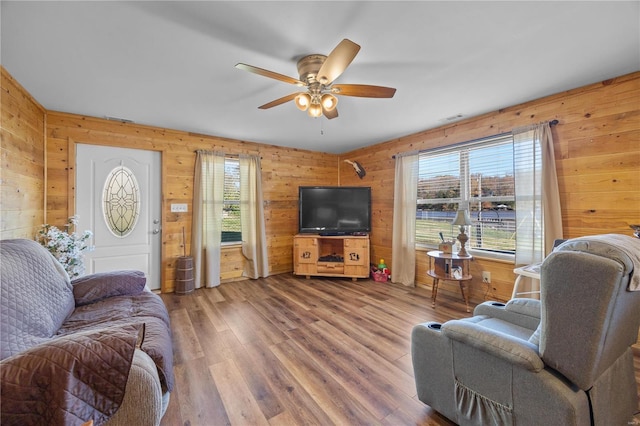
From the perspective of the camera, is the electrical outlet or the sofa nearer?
the sofa

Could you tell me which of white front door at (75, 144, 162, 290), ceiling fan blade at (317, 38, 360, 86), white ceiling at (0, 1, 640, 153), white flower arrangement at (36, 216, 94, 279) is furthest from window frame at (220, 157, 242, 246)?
ceiling fan blade at (317, 38, 360, 86)

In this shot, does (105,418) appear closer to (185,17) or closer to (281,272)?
(185,17)

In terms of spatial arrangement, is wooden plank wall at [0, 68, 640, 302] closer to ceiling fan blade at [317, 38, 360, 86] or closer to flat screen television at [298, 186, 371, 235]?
flat screen television at [298, 186, 371, 235]

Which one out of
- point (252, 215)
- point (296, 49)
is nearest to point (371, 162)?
point (252, 215)

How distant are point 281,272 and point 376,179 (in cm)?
243

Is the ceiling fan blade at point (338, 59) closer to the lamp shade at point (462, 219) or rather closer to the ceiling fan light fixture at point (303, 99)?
the ceiling fan light fixture at point (303, 99)

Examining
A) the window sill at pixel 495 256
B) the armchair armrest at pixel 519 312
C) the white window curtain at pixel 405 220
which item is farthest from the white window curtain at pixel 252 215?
the armchair armrest at pixel 519 312

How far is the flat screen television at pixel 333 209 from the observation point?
4.41 m

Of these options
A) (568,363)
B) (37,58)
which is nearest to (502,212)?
(568,363)

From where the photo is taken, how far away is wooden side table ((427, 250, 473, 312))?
116 inches

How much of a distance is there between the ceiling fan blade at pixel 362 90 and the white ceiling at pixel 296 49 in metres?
0.21

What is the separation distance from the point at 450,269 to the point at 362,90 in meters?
2.31

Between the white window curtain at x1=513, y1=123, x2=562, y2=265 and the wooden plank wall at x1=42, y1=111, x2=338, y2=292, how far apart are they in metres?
Answer: 3.24

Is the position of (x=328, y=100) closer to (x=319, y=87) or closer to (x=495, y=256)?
(x=319, y=87)
